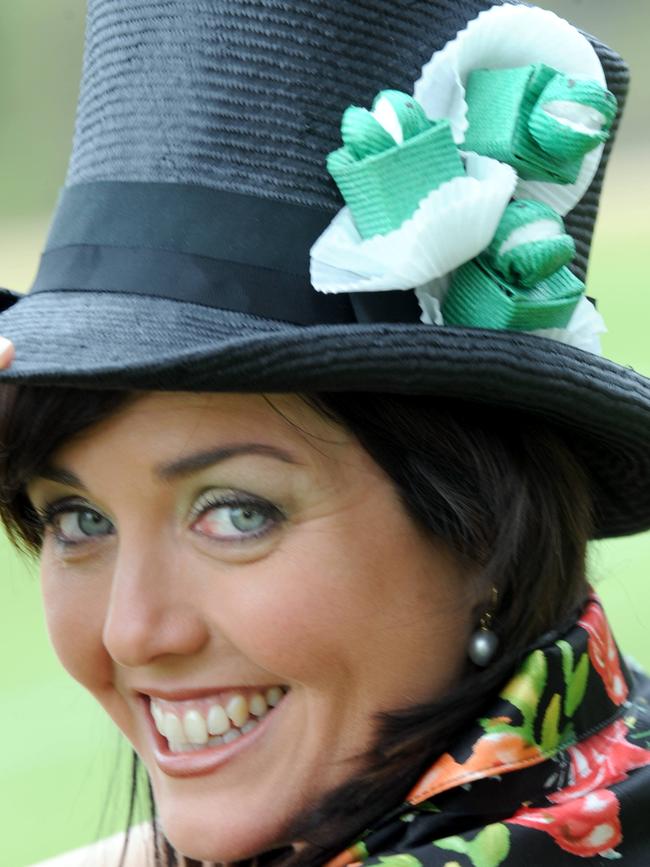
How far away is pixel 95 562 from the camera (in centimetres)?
148

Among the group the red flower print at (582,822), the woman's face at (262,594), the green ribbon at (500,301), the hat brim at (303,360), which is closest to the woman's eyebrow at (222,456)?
the woman's face at (262,594)

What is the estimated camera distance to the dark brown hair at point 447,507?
1.33 metres

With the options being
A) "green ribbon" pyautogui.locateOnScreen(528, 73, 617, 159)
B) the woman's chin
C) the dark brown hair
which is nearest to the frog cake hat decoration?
"green ribbon" pyautogui.locateOnScreen(528, 73, 617, 159)

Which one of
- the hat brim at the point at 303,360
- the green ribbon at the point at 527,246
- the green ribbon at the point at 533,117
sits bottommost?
the hat brim at the point at 303,360

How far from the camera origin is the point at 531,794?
51.6 inches

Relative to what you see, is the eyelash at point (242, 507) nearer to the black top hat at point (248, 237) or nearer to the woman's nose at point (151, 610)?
the woman's nose at point (151, 610)

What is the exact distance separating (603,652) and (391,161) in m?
0.58

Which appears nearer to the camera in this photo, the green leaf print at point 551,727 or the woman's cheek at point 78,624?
the green leaf print at point 551,727

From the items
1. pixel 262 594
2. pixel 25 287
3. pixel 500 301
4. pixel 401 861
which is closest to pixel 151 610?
pixel 262 594

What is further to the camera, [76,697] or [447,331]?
[76,697]

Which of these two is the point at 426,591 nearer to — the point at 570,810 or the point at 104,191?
the point at 570,810

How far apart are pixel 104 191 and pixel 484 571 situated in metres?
0.56

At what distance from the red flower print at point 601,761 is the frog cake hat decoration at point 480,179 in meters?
0.41

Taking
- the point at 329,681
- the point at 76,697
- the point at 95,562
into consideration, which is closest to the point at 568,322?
the point at 329,681
